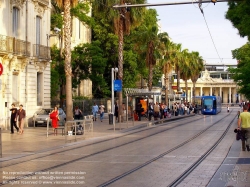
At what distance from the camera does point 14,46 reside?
36.1 meters

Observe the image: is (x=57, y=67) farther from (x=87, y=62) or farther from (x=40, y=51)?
(x=40, y=51)

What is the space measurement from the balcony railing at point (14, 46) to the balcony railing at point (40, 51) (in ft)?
4.68

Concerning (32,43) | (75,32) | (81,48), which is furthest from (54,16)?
(32,43)

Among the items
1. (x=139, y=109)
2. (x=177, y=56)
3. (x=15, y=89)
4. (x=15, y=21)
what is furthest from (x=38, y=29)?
(x=177, y=56)

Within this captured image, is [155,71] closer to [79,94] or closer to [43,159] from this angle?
[79,94]

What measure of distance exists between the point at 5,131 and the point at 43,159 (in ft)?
53.7

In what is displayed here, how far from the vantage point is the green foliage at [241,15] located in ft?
85.4

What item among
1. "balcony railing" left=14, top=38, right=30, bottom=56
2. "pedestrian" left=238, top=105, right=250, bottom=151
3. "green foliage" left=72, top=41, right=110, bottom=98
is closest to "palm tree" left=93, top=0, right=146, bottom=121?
"green foliage" left=72, top=41, right=110, bottom=98

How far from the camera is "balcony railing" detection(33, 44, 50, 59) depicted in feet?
131

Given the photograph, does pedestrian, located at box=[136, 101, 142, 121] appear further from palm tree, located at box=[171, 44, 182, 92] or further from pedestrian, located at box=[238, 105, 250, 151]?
pedestrian, located at box=[238, 105, 250, 151]

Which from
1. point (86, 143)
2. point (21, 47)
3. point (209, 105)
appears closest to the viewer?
point (86, 143)

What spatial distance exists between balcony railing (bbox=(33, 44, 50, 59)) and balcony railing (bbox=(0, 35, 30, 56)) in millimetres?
1427

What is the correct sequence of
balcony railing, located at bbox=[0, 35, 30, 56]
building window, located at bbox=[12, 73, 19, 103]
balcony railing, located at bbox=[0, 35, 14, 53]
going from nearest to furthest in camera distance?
1. balcony railing, located at bbox=[0, 35, 14, 53]
2. balcony railing, located at bbox=[0, 35, 30, 56]
3. building window, located at bbox=[12, 73, 19, 103]

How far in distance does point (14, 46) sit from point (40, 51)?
4711 millimetres
